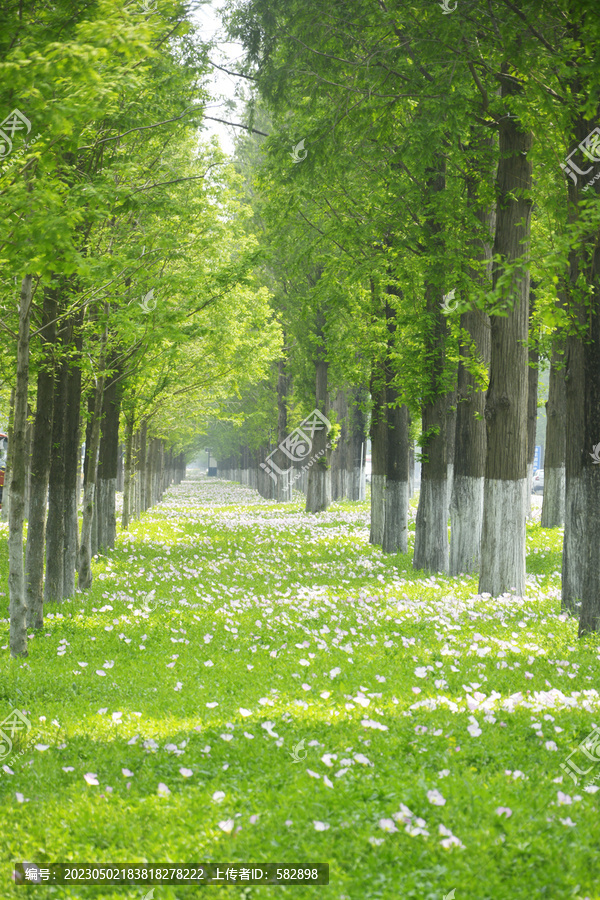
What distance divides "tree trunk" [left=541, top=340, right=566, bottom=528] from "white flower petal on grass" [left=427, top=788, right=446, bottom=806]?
1588 cm

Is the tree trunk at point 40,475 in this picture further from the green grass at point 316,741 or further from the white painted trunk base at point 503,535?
the white painted trunk base at point 503,535

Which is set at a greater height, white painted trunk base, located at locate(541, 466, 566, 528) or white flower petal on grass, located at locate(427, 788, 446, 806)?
white painted trunk base, located at locate(541, 466, 566, 528)

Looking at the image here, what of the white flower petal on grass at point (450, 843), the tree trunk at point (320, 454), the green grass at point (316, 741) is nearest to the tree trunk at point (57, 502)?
the green grass at point (316, 741)

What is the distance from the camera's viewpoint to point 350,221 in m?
14.2

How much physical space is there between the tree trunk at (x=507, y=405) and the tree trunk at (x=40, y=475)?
20.1ft

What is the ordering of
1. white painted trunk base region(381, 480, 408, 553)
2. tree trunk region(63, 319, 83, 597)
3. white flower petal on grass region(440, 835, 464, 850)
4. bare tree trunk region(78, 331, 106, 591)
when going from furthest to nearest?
white painted trunk base region(381, 480, 408, 553) → bare tree trunk region(78, 331, 106, 591) → tree trunk region(63, 319, 83, 597) → white flower petal on grass region(440, 835, 464, 850)

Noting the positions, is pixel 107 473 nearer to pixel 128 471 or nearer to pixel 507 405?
pixel 128 471

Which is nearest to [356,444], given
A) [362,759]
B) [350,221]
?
[350,221]

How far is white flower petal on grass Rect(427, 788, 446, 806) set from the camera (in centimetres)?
428

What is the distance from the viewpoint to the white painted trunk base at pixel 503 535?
Result: 415 inches

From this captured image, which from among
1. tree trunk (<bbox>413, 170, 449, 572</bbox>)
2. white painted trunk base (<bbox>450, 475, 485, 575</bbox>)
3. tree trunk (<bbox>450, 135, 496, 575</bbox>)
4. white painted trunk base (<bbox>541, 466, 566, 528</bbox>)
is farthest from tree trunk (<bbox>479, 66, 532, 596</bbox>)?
white painted trunk base (<bbox>541, 466, 566, 528</bbox>)

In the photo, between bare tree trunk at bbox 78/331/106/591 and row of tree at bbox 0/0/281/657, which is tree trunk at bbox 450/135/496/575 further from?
bare tree trunk at bbox 78/331/106/591

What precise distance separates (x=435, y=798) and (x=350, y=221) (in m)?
11.8

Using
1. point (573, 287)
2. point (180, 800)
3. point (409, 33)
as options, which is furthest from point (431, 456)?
point (180, 800)
